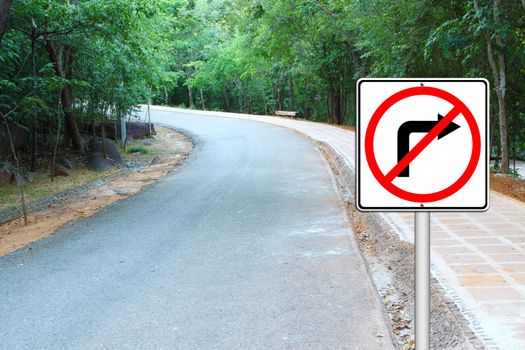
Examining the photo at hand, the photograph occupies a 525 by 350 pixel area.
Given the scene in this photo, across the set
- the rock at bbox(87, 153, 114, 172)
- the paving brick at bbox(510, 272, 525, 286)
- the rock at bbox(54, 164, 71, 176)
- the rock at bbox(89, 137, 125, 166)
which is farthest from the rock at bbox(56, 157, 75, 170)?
the paving brick at bbox(510, 272, 525, 286)

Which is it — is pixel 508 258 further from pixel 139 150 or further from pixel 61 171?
pixel 139 150

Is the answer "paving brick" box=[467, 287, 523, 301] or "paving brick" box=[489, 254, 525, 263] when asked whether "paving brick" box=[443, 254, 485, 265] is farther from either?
"paving brick" box=[467, 287, 523, 301]

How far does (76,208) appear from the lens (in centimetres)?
1159

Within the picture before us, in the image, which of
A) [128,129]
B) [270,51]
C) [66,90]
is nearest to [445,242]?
[66,90]

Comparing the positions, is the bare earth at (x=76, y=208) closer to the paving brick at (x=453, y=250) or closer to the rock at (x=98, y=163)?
the rock at (x=98, y=163)

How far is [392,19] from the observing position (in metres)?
16.5

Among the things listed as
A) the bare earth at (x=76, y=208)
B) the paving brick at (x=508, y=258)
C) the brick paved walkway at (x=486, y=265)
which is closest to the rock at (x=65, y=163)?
the bare earth at (x=76, y=208)

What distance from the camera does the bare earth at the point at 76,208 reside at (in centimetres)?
907

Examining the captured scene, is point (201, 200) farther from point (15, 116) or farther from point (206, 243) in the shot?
→ point (15, 116)

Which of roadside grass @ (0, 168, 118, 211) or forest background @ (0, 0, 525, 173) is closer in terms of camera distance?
forest background @ (0, 0, 525, 173)

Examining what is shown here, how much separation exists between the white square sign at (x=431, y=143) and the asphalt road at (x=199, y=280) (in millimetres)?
2625

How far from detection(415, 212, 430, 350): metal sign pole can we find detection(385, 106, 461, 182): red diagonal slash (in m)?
0.16

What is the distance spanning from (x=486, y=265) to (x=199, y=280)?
2856 mm

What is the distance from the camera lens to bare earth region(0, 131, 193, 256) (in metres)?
9.07
